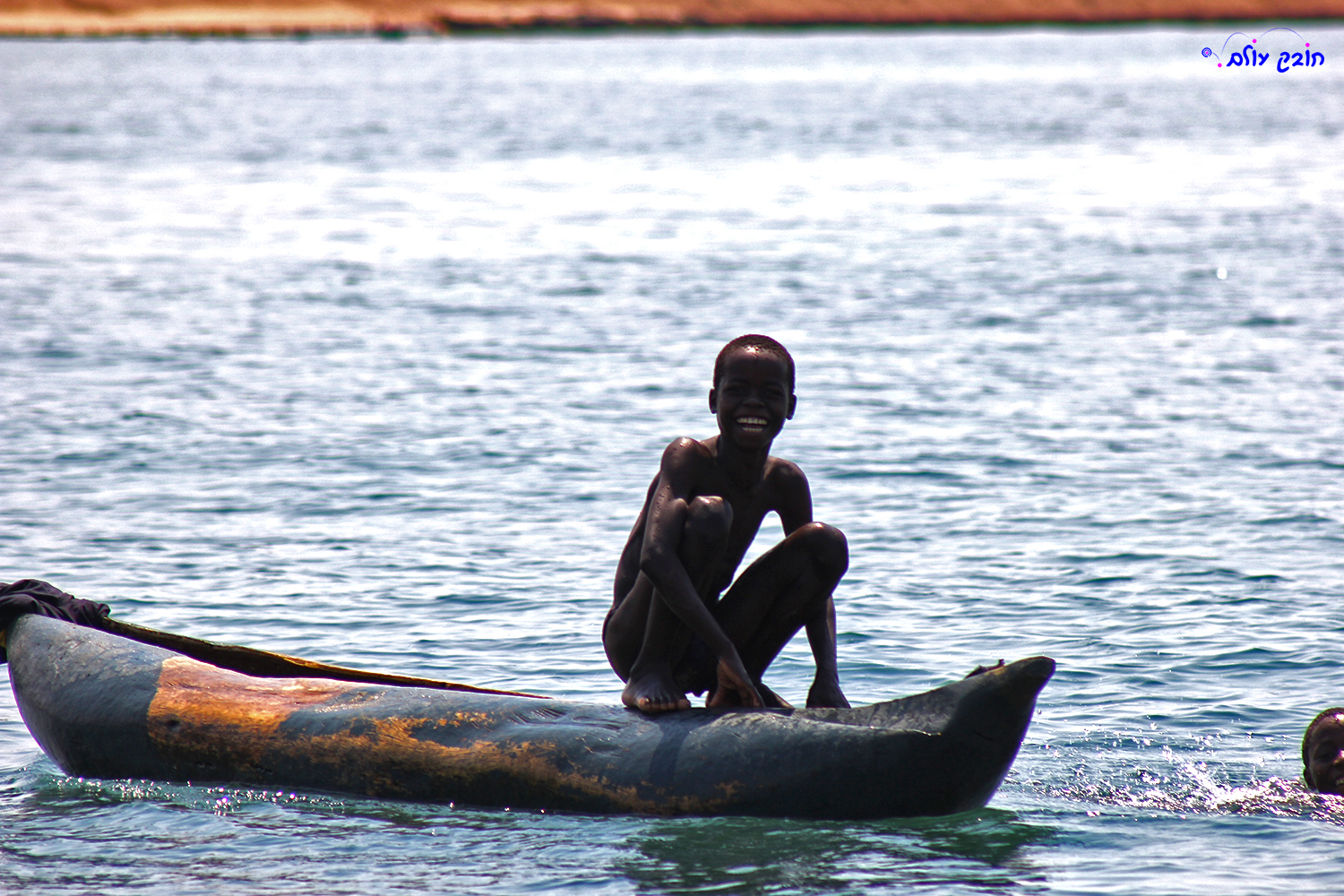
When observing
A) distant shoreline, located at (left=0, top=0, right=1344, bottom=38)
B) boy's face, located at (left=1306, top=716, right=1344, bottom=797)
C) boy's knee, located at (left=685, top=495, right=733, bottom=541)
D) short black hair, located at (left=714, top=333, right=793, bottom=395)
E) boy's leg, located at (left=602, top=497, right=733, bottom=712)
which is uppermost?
distant shoreline, located at (left=0, top=0, right=1344, bottom=38)

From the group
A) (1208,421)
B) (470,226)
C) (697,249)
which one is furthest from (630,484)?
(470,226)

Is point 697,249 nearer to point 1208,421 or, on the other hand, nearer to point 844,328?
point 844,328

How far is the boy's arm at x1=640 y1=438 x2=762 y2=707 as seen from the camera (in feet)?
20.7

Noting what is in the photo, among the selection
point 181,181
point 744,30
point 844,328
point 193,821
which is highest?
→ point 744,30

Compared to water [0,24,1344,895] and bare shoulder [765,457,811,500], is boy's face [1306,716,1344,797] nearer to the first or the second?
water [0,24,1344,895]

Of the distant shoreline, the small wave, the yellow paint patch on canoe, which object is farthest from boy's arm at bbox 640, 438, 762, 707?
the distant shoreline

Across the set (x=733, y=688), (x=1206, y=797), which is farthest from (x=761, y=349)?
(x=1206, y=797)

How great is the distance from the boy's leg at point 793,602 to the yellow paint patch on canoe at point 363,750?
572 millimetres

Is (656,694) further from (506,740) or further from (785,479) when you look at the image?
(785,479)

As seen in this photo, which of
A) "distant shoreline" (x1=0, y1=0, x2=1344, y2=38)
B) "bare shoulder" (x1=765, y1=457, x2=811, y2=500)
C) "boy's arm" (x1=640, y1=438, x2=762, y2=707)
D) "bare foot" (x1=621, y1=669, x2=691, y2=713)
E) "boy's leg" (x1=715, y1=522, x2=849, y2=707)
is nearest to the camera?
"boy's arm" (x1=640, y1=438, x2=762, y2=707)

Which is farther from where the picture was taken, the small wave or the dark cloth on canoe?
the dark cloth on canoe

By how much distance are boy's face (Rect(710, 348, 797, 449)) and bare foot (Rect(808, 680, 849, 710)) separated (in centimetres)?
98

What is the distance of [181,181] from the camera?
37.3 meters

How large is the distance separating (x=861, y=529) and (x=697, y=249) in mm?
16702
